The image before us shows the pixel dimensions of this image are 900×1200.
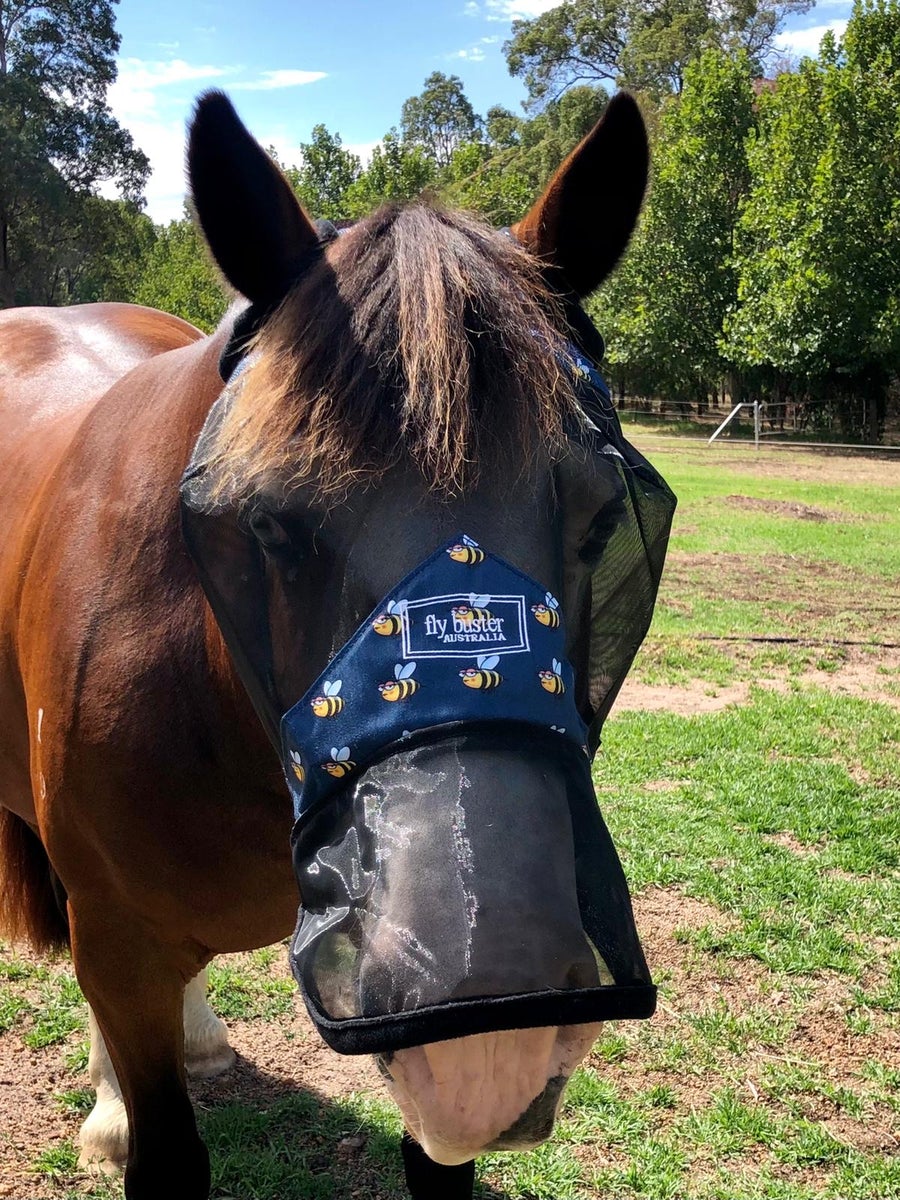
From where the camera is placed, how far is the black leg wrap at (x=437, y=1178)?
88.7 inches

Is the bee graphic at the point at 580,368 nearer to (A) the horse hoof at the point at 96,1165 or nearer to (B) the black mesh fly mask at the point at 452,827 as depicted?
(B) the black mesh fly mask at the point at 452,827

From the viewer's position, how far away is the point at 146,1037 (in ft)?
7.11

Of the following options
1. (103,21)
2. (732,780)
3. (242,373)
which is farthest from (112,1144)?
(103,21)

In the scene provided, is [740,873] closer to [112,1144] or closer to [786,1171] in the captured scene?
[786,1171]

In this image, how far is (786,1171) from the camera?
2729mm

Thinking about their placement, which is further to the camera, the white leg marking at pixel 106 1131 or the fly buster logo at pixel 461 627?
the white leg marking at pixel 106 1131

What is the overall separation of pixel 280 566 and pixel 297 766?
301 millimetres

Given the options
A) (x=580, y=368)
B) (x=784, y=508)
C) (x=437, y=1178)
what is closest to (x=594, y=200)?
(x=580, y=368)

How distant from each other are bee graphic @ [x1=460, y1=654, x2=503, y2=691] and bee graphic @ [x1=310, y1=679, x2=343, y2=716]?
17 cm

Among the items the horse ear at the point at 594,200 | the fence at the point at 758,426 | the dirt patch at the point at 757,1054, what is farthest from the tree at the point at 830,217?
the horse ear at the point at 594,200

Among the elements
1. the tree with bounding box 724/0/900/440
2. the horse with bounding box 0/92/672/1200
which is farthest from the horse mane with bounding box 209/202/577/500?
the tree with bounding box 724/0/900/440

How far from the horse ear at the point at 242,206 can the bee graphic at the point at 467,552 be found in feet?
2.27

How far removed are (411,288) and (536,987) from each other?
1062 mm

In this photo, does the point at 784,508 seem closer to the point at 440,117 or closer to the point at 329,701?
the point at 329,701
